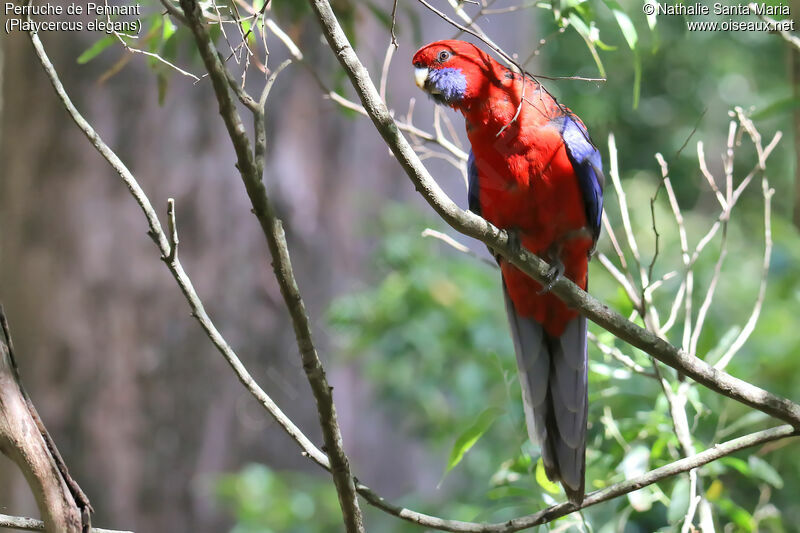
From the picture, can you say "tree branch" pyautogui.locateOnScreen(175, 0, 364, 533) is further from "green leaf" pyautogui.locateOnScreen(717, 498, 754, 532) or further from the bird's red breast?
"green leaf" pyautogui.locateOnScreen(717, 498, 754, 532)

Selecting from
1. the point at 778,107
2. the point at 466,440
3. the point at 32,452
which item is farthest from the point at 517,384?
the point at 32,452

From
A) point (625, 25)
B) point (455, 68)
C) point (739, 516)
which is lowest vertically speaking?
point (739, 516)

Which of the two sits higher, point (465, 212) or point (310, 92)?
point (310, 92)

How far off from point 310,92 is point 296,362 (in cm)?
178

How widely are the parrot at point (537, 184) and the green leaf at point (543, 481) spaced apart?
62 mm

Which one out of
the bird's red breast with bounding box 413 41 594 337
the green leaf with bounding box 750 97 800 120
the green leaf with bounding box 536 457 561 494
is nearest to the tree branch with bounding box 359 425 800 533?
the green leaf with bounding box 536 457 561 494

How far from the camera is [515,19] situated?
18.6 feet

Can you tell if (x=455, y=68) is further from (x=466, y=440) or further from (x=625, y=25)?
(x=466, y=440)

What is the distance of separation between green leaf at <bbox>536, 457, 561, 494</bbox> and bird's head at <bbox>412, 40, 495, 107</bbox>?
109 cm

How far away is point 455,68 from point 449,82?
0.04 m

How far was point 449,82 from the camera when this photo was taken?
7.30ft

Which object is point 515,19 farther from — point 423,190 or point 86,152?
point 423,190

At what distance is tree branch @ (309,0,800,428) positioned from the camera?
1128 mm

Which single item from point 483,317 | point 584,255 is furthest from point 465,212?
point 483,317
